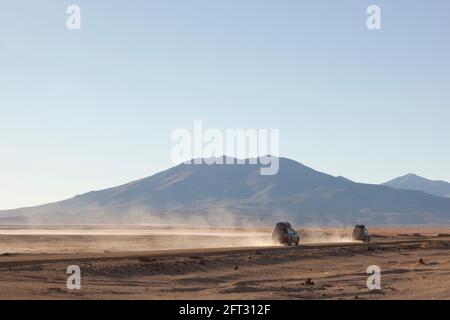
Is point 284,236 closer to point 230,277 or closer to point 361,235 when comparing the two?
point 361,235

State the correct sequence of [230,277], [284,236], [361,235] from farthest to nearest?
[361,235], [284,236], [230,277]

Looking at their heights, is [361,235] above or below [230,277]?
below

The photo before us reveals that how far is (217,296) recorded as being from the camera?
27.9 metres

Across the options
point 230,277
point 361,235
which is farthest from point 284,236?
point 230,277

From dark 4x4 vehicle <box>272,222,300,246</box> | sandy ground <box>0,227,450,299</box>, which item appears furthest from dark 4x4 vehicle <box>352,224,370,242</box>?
sandy ground <box>0,227,450,299</box>

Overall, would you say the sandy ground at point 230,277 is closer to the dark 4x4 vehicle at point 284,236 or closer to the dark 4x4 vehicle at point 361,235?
the dark 4x4 vehicle at point 284,236

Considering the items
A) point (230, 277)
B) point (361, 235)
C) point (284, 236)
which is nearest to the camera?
point (230, 277)

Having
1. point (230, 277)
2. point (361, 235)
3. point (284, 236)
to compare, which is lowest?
point (361, 235)

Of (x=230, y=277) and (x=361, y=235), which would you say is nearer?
(x=230, y=277)

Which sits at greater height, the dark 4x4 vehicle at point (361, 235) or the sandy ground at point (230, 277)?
the sandy ground at point (230, 277)

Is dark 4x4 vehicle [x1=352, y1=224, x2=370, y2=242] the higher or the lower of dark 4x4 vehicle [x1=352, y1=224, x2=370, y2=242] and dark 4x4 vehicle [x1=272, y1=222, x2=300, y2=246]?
the lower

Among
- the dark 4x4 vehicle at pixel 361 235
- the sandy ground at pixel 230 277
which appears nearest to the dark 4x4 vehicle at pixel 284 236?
the sandy ground at pixel 230 277

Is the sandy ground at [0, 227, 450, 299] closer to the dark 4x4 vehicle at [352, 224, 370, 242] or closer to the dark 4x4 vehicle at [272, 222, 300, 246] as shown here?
the dark 4x4 vehicle at [272, 222, 300, 246]
